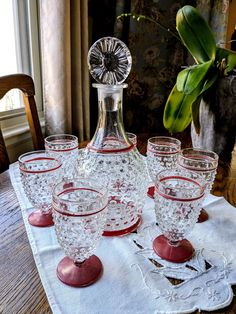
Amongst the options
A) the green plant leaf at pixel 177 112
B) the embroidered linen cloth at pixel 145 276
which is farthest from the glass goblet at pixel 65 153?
the green plant leaf at pixel 177 112

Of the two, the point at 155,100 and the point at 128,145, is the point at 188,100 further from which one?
the point at 155,100

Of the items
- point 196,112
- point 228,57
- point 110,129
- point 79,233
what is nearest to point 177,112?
point 196,112

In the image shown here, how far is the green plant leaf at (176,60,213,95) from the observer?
72 cm

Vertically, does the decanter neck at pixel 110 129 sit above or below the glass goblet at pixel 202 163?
above

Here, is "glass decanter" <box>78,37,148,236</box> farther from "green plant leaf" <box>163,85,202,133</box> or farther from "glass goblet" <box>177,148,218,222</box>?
"green plant leaf" <box>163,85,202,133</box>

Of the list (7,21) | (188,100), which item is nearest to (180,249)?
(188,100)

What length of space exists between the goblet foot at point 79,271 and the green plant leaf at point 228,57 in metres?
0.62

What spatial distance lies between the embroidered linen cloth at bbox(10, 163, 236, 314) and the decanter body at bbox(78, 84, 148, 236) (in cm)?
4

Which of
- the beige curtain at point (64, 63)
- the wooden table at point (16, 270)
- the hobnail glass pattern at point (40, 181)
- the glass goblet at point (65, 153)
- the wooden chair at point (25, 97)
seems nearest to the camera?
the wooden table at point (16, 270)

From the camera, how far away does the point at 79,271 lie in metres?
0.42

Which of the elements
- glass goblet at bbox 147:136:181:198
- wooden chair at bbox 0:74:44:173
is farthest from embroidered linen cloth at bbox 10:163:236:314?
wooden chair at bbox 0:74:44:173

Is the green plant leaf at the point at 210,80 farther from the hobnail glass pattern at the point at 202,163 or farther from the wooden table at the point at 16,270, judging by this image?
the wooden table at the point at 16,270

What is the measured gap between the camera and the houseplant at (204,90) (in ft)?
2.43

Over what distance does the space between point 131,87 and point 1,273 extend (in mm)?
1397
